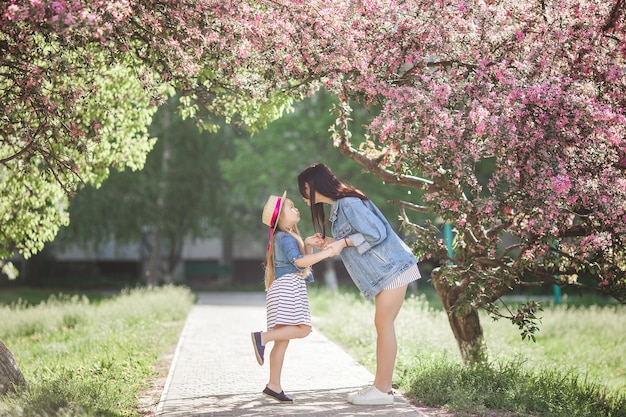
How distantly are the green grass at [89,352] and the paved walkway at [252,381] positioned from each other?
442 millimetres

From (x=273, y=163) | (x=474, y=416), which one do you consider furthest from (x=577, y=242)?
(x=273, y=163)

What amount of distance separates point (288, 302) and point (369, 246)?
1.00m

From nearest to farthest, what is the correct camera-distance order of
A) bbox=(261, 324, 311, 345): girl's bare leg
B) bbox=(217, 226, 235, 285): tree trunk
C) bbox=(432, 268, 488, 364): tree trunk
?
1. bbox=(261, 324, 311, 345): girl's bare leg
2. bbox=(432, 268, 488, 364): tree trunk
3. bbox=(217, 226, 235, 285): tree trunk

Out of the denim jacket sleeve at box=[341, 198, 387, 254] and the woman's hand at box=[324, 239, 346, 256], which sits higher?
the denim jacket sleeve at box=[341, 198, 387, 254]

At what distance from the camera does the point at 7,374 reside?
7875 mm

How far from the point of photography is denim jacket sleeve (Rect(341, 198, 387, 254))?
7.29 meters

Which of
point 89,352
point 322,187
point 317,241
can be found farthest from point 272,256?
point 89,352

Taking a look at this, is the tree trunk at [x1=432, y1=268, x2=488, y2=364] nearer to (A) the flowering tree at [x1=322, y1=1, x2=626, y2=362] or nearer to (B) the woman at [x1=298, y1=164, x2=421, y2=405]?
(A) the flowering tree at [x1=322, y1=1, x2=626, y2=362]

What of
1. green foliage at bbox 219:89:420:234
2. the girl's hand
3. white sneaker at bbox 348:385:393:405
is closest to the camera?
the girl's hand

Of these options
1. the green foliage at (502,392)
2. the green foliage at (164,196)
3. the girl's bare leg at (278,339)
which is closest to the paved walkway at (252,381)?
the girl's bare leg at (278,339)

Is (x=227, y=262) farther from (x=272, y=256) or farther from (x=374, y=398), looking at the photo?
(x=374, y=398)

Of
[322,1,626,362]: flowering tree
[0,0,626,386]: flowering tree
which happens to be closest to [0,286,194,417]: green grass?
[0,0,626,386]: flowering tree

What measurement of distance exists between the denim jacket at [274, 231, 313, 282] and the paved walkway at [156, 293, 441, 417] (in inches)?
49.1

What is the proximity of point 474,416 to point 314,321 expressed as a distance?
475 inches
